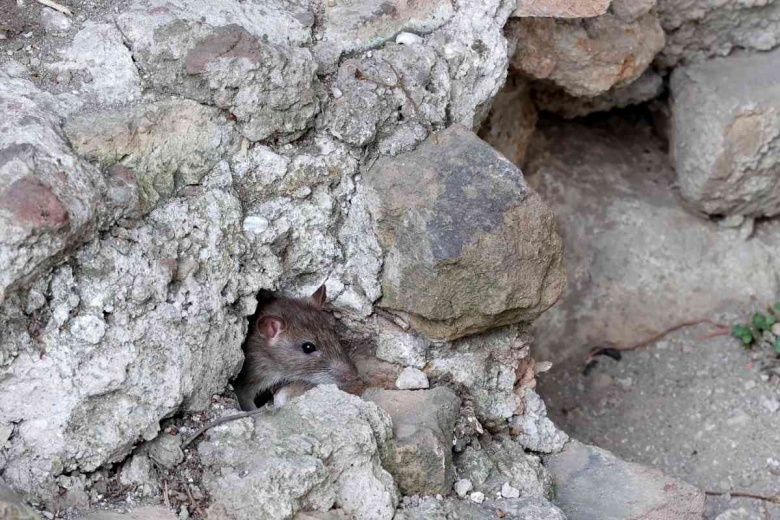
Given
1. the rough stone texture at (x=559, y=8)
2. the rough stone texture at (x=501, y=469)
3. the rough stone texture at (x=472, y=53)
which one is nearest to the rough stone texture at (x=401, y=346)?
the rough stone texture at (x=501, y=469)

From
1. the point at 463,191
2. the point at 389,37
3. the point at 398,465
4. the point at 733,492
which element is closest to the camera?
the point at 398,465

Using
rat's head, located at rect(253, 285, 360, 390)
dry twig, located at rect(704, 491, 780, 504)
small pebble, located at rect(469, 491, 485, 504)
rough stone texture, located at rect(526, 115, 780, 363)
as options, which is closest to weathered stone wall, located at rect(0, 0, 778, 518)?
small pebble, located at rect(469, 491, 485, 504)

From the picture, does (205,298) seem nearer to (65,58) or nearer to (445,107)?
(65,58)

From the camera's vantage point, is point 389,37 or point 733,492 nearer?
point 389,37

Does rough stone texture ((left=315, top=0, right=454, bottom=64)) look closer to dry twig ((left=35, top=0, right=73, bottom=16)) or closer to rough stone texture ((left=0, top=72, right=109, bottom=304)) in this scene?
dry twig ((left=35, top=0, right=73, bottom=16))

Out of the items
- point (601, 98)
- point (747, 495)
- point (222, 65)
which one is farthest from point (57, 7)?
point (747, 495)

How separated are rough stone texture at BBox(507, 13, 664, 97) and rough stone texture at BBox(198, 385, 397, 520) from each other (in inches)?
87.1

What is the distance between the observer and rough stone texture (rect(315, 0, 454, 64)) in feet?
14.0

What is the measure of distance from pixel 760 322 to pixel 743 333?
12 centimetres

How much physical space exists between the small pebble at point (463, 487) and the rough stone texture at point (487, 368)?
1.44 ft

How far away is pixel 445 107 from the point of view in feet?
14.5

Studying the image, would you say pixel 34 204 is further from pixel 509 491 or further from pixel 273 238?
pixel 509 491

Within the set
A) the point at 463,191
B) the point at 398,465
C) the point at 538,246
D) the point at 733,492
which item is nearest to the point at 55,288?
the point at 398,465

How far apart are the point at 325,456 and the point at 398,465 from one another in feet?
1.01
